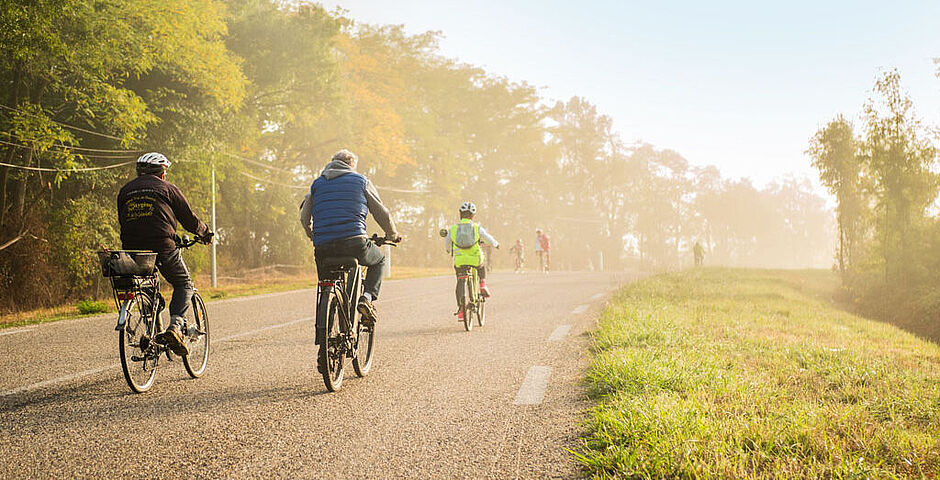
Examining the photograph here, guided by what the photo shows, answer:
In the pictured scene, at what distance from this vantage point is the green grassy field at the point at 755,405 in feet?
10.1

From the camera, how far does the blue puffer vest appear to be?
17.0 feet

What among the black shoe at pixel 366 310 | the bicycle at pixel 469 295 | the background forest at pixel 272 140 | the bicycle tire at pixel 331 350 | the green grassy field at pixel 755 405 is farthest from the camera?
the background forest at pixel 272 140

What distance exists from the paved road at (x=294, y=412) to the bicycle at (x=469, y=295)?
2.44 ft

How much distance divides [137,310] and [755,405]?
4802 millimetres

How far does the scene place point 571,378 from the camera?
218 inches

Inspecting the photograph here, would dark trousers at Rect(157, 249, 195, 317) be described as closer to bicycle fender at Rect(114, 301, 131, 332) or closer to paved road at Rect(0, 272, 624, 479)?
bicycle fender at Rect(114, 301, 131, 332)

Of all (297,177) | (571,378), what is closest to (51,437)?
(571,378)

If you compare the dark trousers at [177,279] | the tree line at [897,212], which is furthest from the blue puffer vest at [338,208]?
the tree line at [897,212]

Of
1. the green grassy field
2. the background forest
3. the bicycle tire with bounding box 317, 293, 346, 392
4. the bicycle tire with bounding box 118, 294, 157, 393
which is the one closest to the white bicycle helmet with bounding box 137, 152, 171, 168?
the bicycle tire with bounding box 118, 294, 157, 393

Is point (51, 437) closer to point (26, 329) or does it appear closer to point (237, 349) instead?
point (237, 349)

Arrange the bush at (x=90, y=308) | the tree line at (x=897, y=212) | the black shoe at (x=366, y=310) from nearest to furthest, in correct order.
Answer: the black shoe at (x=366, y=310), the bush at (x=90, y=308), the tree line at (x=897, y=212)

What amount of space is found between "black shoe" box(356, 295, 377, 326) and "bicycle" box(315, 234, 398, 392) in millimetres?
52

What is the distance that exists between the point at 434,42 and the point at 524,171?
1748 centimetres

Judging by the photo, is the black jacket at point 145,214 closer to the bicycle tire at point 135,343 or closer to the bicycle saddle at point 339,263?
the bicycle tire at point 135,343
